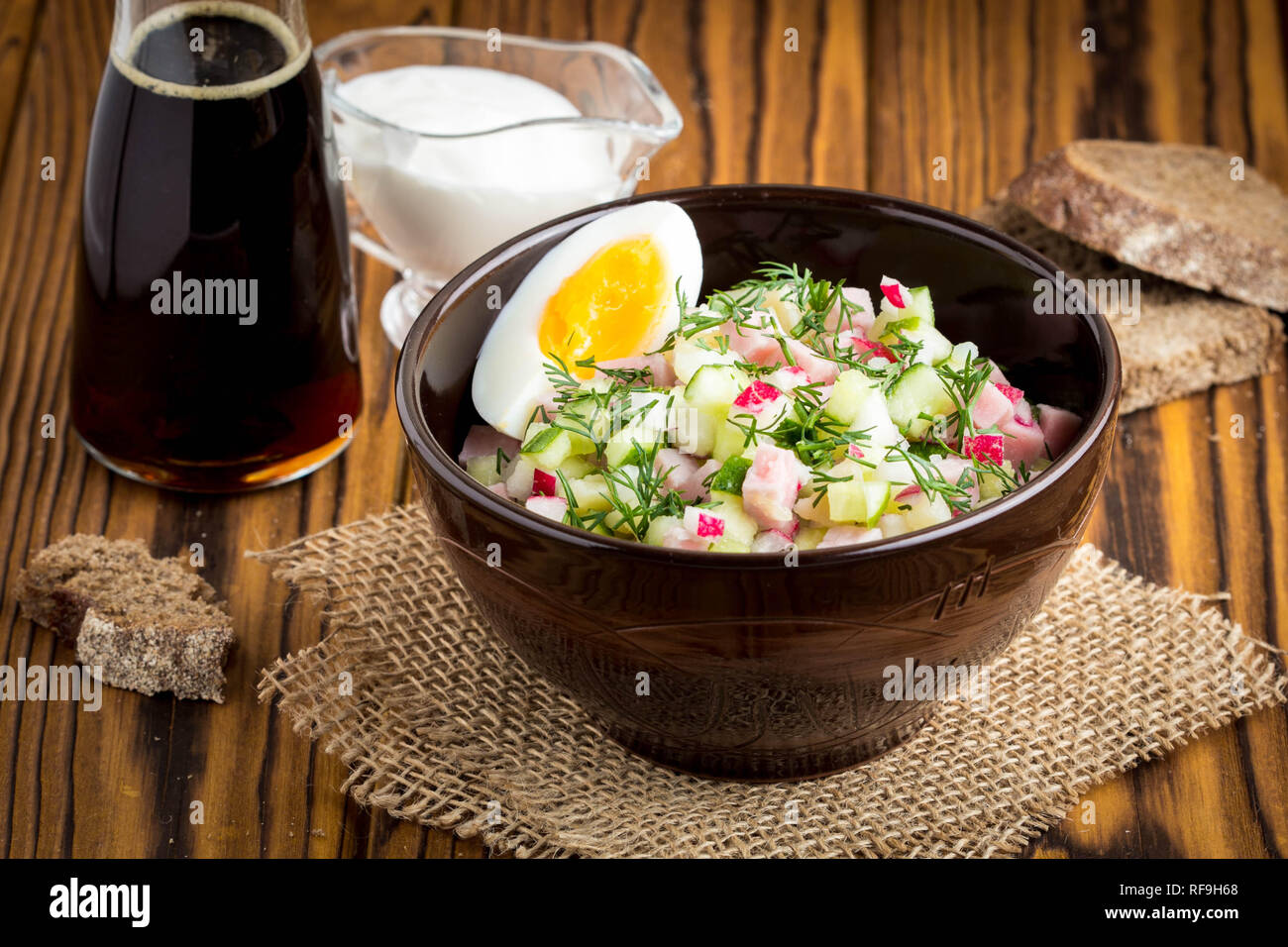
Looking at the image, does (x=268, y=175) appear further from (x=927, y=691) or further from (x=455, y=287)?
(x=927, y=691)

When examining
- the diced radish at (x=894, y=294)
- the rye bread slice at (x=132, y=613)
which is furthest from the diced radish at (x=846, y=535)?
the rye bread slice at (x=132, y=613)

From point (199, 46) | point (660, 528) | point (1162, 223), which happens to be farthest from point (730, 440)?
point (1162, 223)

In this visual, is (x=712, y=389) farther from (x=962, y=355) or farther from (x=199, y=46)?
(x=199, y=46)

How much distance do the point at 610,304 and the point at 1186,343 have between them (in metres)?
1.13

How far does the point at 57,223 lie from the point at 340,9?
0.89 m

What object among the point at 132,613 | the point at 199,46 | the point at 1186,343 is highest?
the point at 199,46

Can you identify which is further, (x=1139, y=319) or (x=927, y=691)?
(x=1139, y=319)

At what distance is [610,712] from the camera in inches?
70.2

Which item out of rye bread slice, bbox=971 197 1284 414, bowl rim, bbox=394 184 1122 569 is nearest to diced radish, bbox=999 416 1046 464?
bowl rim, bbox=394 184 1122 569

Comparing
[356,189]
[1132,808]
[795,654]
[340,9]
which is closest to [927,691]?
[795,654]

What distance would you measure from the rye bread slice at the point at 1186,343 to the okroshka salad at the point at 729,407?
0.69m

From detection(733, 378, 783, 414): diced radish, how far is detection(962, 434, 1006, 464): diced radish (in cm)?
23

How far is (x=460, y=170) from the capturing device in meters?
2.61

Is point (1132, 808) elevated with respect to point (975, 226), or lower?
lower
